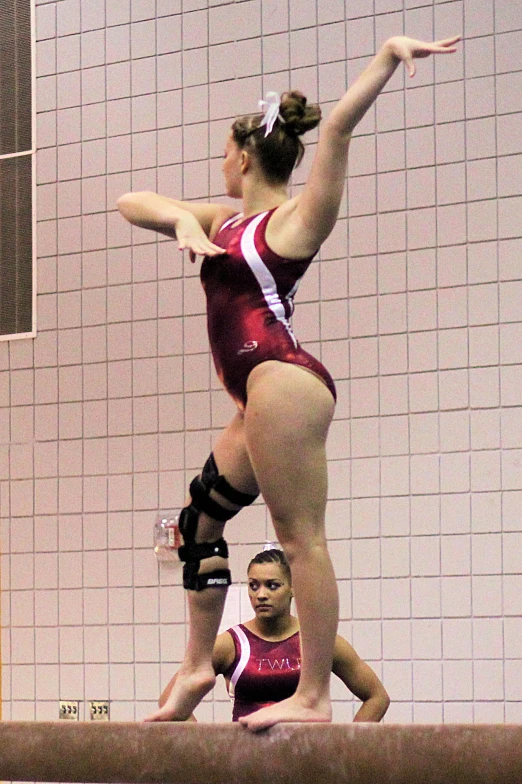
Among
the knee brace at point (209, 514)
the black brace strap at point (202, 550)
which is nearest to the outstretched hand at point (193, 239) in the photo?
the knee brace at point (209, 514)

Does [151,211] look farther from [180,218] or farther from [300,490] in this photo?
[300,490]

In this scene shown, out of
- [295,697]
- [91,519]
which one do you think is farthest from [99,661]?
[295,697]

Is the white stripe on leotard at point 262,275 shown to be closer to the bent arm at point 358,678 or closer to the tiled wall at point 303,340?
the bent arm at point 358,678

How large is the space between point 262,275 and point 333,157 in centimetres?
36

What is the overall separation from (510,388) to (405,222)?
96cm

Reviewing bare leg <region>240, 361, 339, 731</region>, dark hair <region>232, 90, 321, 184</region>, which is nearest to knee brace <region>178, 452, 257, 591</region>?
bare leg <region>240, 361, 339, 731</region>

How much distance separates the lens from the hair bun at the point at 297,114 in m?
3.24

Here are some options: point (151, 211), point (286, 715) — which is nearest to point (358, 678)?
point (286, 715)

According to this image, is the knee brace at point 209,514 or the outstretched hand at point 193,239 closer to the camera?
the outstretched hand at point 193,239

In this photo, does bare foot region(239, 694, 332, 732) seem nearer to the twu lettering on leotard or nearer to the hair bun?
the hair bun

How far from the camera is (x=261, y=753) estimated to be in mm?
2967

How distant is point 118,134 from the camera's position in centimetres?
646

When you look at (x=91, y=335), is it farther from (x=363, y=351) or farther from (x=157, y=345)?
(x=363, y=351)

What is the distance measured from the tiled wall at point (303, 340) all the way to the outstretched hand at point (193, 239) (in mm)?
2704
